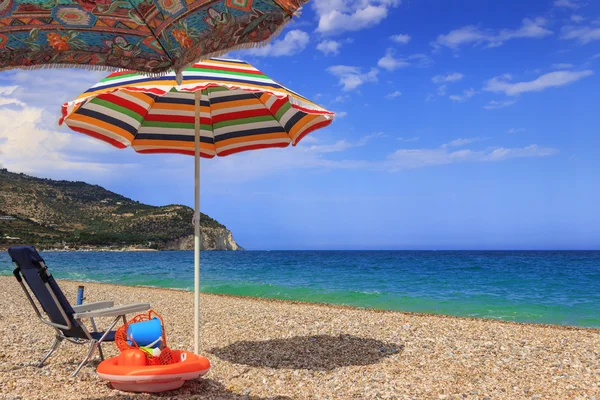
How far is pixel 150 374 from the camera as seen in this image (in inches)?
146

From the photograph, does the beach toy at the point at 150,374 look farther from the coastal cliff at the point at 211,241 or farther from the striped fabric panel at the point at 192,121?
the coastal cliff at the point at 211,241

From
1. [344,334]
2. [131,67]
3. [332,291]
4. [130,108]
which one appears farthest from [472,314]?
[131,67]

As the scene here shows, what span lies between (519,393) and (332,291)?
13.3 metres

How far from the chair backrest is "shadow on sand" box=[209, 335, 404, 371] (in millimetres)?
1652

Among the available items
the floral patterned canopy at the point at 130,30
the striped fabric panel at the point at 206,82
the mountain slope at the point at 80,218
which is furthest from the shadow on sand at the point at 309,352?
the mountain slope at the point at 80,218

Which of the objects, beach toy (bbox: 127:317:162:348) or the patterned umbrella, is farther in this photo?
the patterned umbrella

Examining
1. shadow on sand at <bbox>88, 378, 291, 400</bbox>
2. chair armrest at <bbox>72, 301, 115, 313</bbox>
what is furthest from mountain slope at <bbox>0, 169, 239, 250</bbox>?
shadow on sand at <bbox>88, 378, 291, 400</bbox>

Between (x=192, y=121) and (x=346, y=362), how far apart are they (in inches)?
125

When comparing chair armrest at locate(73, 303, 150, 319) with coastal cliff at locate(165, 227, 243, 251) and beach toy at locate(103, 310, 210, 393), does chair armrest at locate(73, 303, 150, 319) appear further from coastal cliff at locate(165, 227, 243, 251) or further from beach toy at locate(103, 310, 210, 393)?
coastal cliff at locate(165, 227, 243, 251)

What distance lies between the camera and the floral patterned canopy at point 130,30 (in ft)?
7.48

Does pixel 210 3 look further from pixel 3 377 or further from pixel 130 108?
pixel 3 377

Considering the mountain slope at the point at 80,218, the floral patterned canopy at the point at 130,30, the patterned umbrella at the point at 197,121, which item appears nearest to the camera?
the floral patterned canopy at the point at 130,30

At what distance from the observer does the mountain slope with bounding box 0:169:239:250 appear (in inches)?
2389

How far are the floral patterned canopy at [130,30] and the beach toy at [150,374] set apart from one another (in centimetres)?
228
